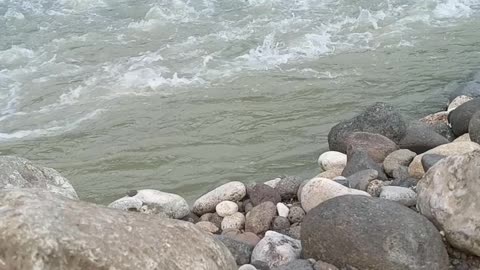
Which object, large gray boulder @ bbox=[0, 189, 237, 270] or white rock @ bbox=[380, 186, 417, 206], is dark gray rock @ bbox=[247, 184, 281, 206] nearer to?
white rock @ bbox=[380, 186, 417, 206]

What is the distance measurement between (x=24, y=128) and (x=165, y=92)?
1927 millimetres

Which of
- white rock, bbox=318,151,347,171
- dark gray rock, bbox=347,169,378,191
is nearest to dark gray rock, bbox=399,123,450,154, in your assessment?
white rock, bbox=318,151,347,171

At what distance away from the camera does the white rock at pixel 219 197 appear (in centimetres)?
583

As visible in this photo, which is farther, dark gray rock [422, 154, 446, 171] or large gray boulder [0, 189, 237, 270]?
dark gray rock [422, 154, 446, 171]

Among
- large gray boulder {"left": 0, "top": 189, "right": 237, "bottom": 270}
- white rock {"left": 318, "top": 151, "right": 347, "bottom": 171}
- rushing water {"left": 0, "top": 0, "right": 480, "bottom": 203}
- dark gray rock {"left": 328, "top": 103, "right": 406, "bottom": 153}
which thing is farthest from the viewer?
rushing water {"left": 0, "top": 0, "right": 480, "bottom": 203}

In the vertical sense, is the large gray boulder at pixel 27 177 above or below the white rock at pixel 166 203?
above

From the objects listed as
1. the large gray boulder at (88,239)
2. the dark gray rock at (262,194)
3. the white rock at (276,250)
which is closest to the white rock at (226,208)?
the dark gray rock at (262,194)

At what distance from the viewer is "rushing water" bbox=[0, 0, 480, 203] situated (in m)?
7.42

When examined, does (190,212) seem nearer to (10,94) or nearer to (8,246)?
(8,246)

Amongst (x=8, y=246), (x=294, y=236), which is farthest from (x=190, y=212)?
(x=8, y=246)

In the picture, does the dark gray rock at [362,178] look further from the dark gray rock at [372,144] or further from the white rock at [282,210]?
the dark gray rock at [372,144]

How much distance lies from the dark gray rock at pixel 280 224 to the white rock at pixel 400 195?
768mm

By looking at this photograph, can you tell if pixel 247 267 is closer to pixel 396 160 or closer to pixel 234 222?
pixel 234 222

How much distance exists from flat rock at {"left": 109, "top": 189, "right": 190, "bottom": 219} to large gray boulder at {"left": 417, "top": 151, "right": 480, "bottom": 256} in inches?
89.2
